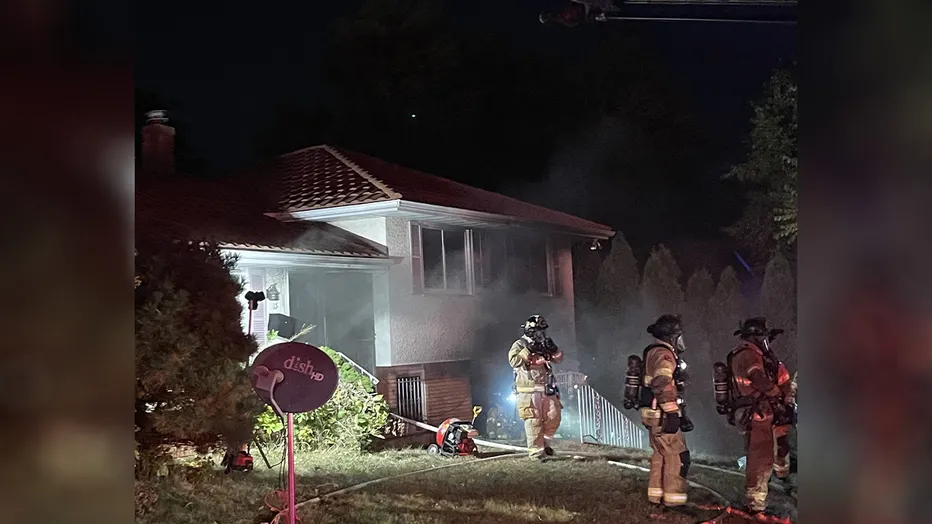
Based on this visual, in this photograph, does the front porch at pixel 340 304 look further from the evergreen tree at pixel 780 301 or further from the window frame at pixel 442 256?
the evergreen tree at pixel 780 301

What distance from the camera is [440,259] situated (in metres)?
7.14

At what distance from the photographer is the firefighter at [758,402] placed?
5.51 metres

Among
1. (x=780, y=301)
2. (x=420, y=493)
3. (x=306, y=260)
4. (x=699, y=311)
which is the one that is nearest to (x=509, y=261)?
(x=306, y=260)

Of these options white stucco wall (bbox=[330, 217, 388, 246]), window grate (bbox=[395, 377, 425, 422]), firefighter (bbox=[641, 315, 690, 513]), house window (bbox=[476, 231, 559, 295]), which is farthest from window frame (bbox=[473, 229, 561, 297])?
firefighter (bbox=[641, 315, 690, 513])

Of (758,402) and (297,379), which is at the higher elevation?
(297,379)

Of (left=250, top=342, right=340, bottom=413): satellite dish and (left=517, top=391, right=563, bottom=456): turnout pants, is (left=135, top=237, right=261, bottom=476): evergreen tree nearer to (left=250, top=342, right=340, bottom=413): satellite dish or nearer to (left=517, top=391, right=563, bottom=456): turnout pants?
(left=250, top=342, right=340, bottom=413): satellite dish

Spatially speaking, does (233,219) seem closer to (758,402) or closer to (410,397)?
(410,397)

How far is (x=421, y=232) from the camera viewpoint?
7.06 meters

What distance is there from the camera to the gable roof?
6906 mm

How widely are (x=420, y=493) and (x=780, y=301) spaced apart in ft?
15.2
